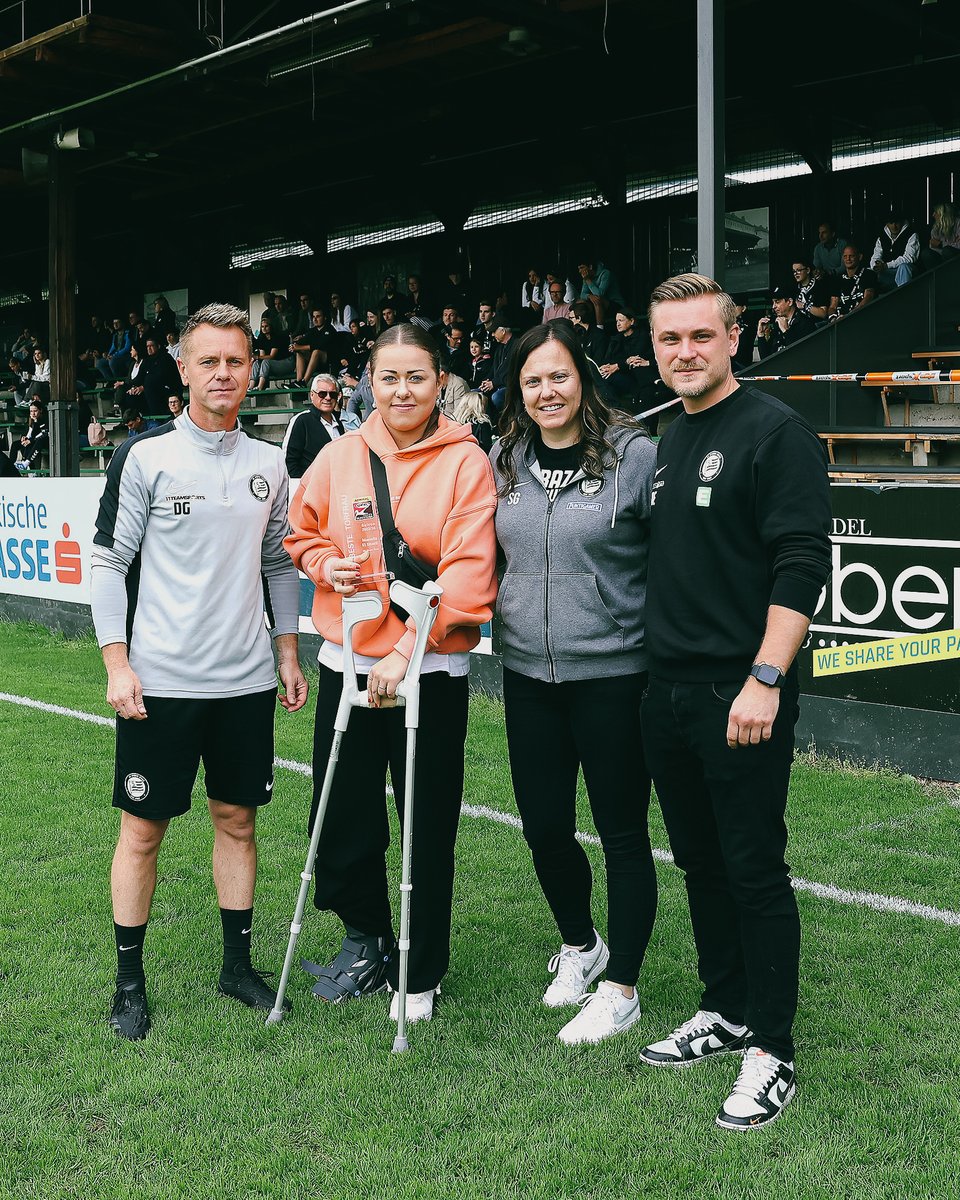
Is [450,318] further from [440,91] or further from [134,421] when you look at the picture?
[134,421]

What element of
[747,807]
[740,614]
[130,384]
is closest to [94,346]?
[130,384]

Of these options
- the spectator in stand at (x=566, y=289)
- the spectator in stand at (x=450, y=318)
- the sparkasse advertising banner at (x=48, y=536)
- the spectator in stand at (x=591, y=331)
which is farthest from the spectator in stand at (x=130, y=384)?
the spectator in stand at (x=591, y=331)

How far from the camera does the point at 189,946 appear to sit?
4176mm

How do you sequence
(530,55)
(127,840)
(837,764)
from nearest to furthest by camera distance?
(127,840) < (837,764) < (530,55)

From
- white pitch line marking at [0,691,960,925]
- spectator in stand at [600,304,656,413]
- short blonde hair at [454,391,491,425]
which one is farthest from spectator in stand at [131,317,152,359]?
white pitch line marking at [0,691,960,925]

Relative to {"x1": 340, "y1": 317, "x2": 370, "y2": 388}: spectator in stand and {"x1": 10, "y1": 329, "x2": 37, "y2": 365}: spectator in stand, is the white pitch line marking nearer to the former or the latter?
{"x1": 340, "y1": 317, "x2": 370, "y2": 388}: spectator in stand

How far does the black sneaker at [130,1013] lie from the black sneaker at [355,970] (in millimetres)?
521

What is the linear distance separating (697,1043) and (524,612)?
1.28 m

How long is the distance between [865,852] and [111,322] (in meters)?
22.3

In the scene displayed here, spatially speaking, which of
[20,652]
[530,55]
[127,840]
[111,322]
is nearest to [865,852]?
[127,840]

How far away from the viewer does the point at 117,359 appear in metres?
20.8

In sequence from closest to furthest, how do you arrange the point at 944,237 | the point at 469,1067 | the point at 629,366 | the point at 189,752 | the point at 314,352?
the point at 469,1067
the point at 189,752
the point at 944,237
the point at 629,366
the point at 314,352

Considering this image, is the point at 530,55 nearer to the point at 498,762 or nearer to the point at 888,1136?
the point at 498,762

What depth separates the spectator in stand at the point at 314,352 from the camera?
16781 mm
